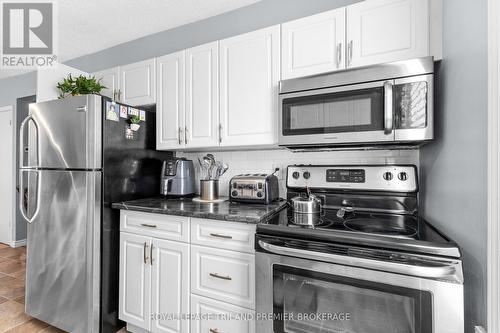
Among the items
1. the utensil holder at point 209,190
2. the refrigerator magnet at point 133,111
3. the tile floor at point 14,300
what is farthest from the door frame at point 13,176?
the utensil holder at point 209,190

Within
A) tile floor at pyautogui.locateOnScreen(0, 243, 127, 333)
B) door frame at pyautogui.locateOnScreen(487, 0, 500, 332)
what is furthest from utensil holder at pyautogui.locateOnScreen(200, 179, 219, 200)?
door frame at pyautogui.locateOnScreen(487, 0, 500, 332)

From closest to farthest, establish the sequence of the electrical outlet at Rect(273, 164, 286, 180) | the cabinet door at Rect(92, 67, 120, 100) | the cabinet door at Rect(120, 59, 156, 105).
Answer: the electrical outlet at Rect(273, 164, 286, 180)
the cabinet door at Rect(120, 59, 156, 105)
the cabinet door at Rect(92, 67, 120, 100)

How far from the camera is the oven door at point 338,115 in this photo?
4.12ft

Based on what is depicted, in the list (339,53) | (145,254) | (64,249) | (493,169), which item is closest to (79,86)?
(64,249)

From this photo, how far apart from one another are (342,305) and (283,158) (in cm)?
110

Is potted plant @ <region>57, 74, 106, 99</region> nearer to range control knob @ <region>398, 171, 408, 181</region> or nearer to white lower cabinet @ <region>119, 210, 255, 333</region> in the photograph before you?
white lower cabinet @ <region>119, 210, 255, 333</region>

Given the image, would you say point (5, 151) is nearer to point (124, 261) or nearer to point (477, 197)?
point (124, 261)

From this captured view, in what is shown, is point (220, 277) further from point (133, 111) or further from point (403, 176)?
point (133, 111)

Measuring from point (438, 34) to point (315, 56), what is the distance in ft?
1.99

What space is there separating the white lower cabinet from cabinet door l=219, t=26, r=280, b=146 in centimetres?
65

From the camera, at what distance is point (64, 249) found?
1.70 m

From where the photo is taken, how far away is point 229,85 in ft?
5.68

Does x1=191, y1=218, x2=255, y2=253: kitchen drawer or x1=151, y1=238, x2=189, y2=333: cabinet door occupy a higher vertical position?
x1=191, y1=218, x2=255, y2=253: kitchen drawer

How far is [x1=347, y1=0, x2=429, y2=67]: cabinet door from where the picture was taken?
1.23 metres
